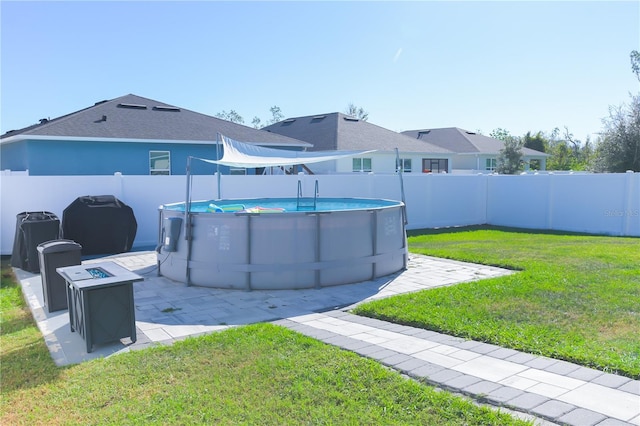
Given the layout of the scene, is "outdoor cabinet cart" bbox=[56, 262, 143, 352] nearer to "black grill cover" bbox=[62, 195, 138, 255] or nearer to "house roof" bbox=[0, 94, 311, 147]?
"black grill cover" bbox=[62, 195, 138, 255]

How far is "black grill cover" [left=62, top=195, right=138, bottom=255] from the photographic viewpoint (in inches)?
410

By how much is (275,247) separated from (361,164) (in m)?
17.4

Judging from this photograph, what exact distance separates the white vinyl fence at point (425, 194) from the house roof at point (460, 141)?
46.1ft

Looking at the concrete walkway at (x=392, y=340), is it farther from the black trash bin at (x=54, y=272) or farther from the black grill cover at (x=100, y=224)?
the black grill cover at (x=100, y=224)

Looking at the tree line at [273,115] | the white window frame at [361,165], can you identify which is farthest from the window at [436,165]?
the tree line at [273,115]

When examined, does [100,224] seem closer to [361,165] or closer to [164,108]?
[164,108]

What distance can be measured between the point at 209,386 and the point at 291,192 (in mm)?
9969

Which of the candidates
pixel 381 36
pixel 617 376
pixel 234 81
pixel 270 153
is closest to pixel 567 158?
pixel 234 81

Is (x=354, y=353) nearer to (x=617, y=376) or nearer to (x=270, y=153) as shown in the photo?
(x=617, y=376)

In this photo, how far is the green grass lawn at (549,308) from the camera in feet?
15.1

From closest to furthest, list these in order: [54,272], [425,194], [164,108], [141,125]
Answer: [54,272] < [425,194] < [141,125] < [164,108]

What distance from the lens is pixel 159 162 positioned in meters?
17.7

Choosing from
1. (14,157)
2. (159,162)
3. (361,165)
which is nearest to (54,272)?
(159,162)

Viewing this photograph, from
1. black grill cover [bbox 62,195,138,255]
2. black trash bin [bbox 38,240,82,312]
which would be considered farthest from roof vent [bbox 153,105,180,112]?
black trash bin [bbox 38,240,82,312]
